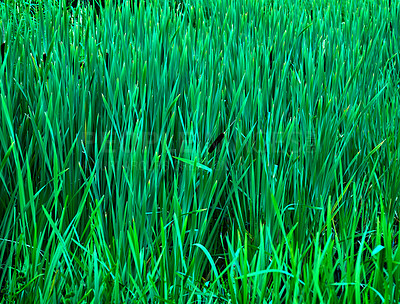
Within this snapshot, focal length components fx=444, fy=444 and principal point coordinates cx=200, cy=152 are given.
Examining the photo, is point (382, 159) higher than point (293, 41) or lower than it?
lower

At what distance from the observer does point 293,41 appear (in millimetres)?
1983

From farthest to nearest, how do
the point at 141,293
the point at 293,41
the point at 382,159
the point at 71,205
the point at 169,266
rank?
1. the point at 293,41
2. the point at 382,159
3. the point at 71,205
4. the point at 169,266
5. the point at 141,293

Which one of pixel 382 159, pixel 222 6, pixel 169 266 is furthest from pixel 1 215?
pixel 222 6

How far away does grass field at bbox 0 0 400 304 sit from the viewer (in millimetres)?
813

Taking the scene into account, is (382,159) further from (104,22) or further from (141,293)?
(104,22)

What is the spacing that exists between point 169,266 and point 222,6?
196 cm

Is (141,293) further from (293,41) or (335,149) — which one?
(293,41)

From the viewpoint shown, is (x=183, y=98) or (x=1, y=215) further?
(x=183, y=98)

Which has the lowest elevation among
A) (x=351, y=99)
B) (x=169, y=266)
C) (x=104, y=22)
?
(x=169, y=266)

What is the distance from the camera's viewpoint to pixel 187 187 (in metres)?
1.02

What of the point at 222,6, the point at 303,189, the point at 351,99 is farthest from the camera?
the point at 222,6

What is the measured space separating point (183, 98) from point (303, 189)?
0.48m

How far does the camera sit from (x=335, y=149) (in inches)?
46.8

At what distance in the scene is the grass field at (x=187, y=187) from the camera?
0.81 m
